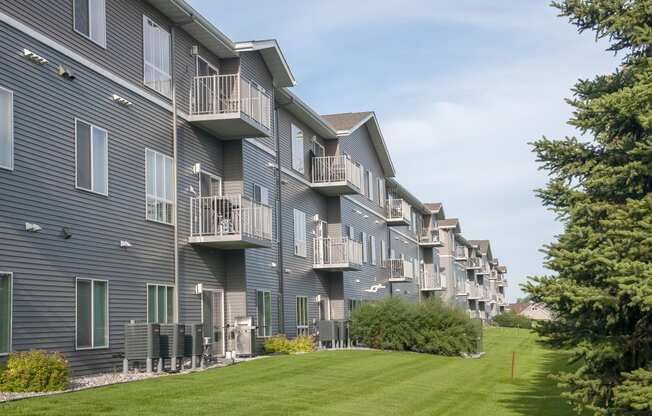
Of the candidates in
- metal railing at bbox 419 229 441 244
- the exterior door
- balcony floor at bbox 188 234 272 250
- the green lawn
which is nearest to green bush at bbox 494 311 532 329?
metal railing at bbox 419 229 441 244

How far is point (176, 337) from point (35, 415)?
7.64 meters

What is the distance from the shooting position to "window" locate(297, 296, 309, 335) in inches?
1265

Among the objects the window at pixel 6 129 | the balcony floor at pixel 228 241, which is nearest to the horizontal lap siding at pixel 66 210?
the window at pixel 6 129

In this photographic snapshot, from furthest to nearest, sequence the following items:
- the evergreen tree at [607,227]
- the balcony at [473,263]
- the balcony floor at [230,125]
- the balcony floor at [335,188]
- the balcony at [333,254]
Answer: the balcony at [473,263], the balcony floor at [335,188], the balcony at [333,254], the balcony floor at [230,125], the evergreen tree at [607,227]

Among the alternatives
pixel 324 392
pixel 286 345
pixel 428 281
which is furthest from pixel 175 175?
pixel 428 281

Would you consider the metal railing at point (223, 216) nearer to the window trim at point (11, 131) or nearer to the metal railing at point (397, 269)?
the window trim at point (11, 131)

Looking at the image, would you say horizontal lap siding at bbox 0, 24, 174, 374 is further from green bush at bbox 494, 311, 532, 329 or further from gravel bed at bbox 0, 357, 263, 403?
green bush at bbox 494, 311, 532, 329

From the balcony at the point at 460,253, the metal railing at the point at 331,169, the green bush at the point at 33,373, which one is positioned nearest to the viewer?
the green bush at the point at 33,373

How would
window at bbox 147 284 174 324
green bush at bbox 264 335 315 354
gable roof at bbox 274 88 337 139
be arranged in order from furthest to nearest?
gable roof at bbox 274 88 337 139, green bush at bbox 264 335 315 354, window at bbox 147 284 174 324

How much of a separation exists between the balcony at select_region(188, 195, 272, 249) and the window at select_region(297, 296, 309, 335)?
828cm

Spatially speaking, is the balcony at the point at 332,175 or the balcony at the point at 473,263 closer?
the balcony at the point at 332,175

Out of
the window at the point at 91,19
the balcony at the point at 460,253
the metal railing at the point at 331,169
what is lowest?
the balcony at the point at 460,253

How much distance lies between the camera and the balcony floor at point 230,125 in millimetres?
23000

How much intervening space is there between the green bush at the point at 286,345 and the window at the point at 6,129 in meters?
13.4
